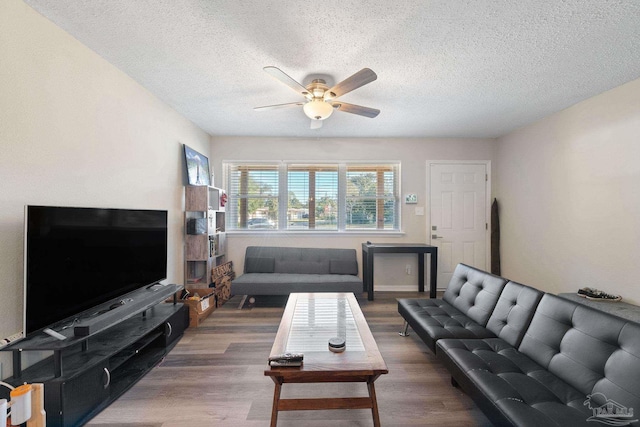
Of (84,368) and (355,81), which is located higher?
(355,81)

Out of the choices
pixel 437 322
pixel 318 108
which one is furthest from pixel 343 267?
pixel 318 108

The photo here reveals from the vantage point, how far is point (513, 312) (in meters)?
1.89

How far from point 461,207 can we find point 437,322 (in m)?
2.67

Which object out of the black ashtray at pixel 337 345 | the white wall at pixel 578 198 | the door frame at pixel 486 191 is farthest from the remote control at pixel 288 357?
the door frame at pixel 486 191

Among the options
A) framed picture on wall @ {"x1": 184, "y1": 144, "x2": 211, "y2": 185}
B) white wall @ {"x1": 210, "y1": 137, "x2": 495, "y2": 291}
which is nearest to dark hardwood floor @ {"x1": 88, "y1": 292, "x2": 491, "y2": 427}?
white wall @ {"x1": 210, "y1": 137, "x2": 495, "y2": 291}

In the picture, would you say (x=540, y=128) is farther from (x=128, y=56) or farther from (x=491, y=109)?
(x=128, y=56)

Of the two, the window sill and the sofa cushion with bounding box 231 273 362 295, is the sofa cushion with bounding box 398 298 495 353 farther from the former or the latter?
the window sill

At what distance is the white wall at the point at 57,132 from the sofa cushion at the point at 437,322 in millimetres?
2747

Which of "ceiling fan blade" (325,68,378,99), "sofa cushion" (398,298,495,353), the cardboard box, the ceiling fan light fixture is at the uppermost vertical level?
"ceiling fan blade" (325,68,378,99)

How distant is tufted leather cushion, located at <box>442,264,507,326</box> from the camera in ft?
7.04

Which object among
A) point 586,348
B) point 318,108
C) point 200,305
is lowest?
point 200,305

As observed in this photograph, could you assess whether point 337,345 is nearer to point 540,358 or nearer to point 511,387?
point 511,387

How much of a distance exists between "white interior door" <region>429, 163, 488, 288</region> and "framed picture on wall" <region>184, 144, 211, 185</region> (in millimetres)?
3584

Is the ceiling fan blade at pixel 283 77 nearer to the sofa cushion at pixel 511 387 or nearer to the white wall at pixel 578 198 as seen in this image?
the sofa cushion at pixel 511 387
